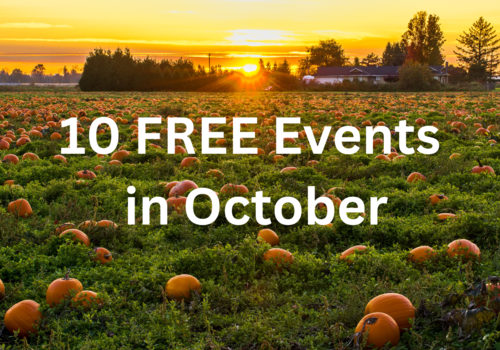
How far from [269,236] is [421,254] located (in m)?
1.52

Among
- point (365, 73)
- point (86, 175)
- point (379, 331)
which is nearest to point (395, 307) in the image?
point (379, 331)

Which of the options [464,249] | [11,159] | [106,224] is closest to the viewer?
[464,249]

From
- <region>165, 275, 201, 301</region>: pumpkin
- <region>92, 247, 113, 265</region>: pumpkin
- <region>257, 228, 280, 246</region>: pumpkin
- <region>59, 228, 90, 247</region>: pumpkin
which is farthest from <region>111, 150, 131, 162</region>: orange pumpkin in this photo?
<region>165, 275, 201, 301</region>: pumpkin

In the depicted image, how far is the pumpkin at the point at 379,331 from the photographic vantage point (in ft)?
9.91

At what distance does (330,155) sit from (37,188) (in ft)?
16.0

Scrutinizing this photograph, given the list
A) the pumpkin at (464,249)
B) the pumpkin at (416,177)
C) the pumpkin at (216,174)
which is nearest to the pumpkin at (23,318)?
the pumpkin at (464,249)

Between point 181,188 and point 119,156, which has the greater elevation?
point 119,156

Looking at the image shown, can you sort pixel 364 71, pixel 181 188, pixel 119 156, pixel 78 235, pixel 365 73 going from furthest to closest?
1. pixel 364 71
2. pixel 365 73
3. pixel 119 156
4. pixel 181 188
5. pixel 78 235

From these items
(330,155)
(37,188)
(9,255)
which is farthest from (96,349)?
(330,155)

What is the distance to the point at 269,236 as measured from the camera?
16.1ft

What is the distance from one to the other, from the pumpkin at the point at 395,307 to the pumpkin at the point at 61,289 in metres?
2.24

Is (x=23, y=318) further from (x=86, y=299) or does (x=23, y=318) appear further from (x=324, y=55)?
(x=324, y=55)

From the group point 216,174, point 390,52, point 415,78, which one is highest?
point 390,52

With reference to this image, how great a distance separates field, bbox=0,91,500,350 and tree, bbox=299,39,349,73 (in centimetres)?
12199
